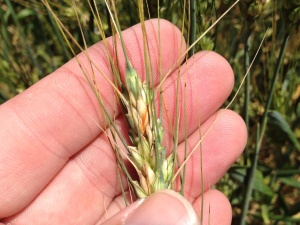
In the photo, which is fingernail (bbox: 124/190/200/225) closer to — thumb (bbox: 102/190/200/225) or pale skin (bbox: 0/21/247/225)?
thumb (bbox: 102/190/200/225)

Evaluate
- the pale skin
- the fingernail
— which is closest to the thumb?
the fingernail

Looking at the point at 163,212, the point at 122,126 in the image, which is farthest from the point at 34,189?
the point at 163,212

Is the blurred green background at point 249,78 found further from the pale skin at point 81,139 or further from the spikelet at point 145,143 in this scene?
the spikelet at point 145,143

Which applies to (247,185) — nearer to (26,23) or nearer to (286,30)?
(286,30)

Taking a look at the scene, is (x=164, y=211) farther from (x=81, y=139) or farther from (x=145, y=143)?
(x=81, y=139)

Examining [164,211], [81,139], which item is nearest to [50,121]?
[81,139]
